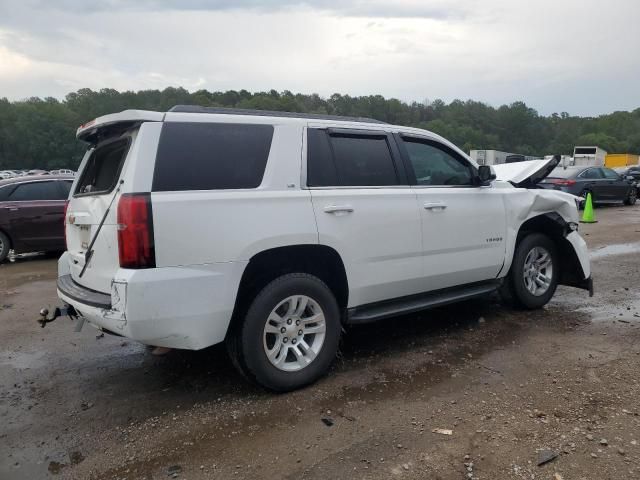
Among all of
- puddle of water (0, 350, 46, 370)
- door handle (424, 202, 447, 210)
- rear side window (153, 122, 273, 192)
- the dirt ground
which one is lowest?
the dirt ground

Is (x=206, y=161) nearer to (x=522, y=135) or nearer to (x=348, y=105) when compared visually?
(x=348, y=105)

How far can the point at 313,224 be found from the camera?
11.8 ft

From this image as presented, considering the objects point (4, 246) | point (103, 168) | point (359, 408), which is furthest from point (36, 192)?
point (359, 408)

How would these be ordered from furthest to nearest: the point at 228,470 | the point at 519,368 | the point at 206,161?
the point at 519,368 → the point at 206,161 → the point at 228,470

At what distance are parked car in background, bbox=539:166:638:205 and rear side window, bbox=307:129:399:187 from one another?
46.0 feet

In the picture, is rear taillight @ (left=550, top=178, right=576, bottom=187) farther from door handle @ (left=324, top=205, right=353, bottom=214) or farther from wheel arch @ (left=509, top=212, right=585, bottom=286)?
door handle @ (left=324, top=205, right=353, bottom=214)

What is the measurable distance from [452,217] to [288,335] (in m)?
1.85

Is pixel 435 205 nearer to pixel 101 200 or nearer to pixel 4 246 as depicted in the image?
pixel 101 200

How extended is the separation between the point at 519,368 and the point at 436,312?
1.64 metres

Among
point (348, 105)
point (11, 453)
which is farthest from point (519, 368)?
point (348, 105)

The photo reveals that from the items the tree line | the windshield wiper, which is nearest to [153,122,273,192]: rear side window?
the windshield wiper

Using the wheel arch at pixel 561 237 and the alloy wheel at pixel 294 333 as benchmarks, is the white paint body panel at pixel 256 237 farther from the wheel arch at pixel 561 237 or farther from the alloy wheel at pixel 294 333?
the wheel arch at pixel 561 237

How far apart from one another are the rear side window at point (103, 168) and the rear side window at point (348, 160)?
1297mm

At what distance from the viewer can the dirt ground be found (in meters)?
2.78
